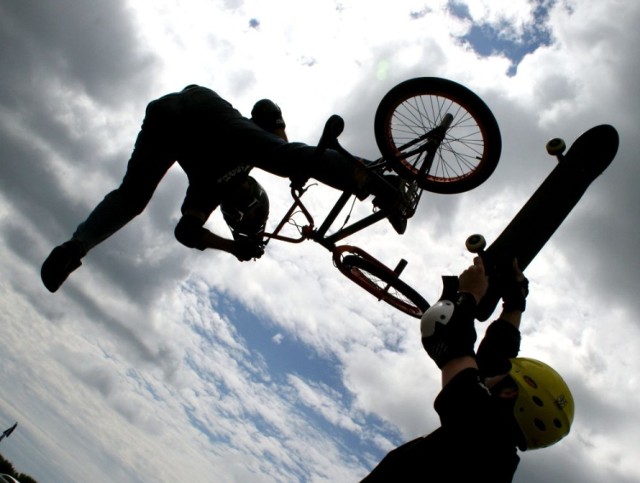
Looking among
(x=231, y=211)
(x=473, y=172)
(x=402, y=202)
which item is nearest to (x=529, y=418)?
(x=402, y=202)

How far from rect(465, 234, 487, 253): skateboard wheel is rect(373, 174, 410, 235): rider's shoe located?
2.22 metres

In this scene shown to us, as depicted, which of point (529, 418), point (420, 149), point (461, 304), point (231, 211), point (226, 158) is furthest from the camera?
point (420, 149)

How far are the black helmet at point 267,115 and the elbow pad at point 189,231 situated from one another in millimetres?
1425

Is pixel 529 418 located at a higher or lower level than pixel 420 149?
lower

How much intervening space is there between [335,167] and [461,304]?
2.41 m

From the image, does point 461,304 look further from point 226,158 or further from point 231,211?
point 231,211

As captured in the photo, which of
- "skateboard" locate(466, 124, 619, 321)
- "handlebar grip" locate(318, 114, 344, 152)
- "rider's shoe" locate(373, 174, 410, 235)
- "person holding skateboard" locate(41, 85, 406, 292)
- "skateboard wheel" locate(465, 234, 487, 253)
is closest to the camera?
"skateboard wheel" locate(465, 234, 487, 253)

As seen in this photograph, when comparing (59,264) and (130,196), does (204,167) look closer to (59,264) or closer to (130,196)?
(130,196)

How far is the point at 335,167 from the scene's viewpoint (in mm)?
4645

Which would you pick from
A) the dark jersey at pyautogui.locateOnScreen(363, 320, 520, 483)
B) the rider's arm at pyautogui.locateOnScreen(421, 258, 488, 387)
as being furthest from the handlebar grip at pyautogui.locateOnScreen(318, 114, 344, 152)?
the dark jersey at pyautogui.locateOnScreen(363, 320, 520, 483)

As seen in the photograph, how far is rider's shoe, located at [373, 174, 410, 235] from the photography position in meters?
5.12

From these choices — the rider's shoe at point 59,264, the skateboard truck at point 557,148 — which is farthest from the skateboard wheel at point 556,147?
the rider's shoe at point 59,264

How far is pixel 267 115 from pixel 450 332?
3.97 m

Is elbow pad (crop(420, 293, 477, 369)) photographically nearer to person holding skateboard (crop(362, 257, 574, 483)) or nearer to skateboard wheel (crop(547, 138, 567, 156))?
person holding skateboard (crop(362, 257, 574, 483))
